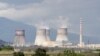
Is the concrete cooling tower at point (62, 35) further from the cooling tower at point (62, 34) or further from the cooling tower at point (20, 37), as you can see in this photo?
the cooling tower at point (20, 37)

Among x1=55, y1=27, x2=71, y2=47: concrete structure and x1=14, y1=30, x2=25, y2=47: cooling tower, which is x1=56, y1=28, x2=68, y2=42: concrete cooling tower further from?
x1=14, y1=30, x2=25, y2=47: cooling tower

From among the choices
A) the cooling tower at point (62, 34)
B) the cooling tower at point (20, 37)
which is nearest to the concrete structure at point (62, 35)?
the cooling tower at point (62, 34)

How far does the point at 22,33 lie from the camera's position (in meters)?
144

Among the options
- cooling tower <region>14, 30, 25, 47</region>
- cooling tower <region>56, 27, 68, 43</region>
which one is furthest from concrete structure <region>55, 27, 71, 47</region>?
cooling tower <region>14, 30, 25, 47</region>

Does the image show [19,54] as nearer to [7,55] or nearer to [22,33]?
[7,55]

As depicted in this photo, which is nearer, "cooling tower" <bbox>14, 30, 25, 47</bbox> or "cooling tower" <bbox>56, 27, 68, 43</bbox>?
"cooling tower" <bbox>56, 27, 68, 43</bbox>

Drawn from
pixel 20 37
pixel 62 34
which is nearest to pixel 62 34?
pixel 62 34

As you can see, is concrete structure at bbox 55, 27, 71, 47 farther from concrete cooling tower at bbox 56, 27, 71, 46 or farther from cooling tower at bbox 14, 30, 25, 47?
cooling tower at bbox 14, 30, 25, 47

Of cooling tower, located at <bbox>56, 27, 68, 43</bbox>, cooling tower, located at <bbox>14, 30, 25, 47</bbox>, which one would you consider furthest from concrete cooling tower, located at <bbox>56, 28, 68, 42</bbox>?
cooling tower, located at <bbox>14, 30, 25, 47</bbox>

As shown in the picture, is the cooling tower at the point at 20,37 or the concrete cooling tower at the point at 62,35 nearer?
the concrete cooling tower at the point at 62,35

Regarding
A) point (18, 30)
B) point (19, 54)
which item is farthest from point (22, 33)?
point (19, 54)

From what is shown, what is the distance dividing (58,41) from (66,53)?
311 feet

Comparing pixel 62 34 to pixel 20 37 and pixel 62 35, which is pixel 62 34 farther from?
pixel 20 37

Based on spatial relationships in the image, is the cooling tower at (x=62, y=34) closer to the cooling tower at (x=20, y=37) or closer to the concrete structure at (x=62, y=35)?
the concrete structure at (x=62, y=35)
